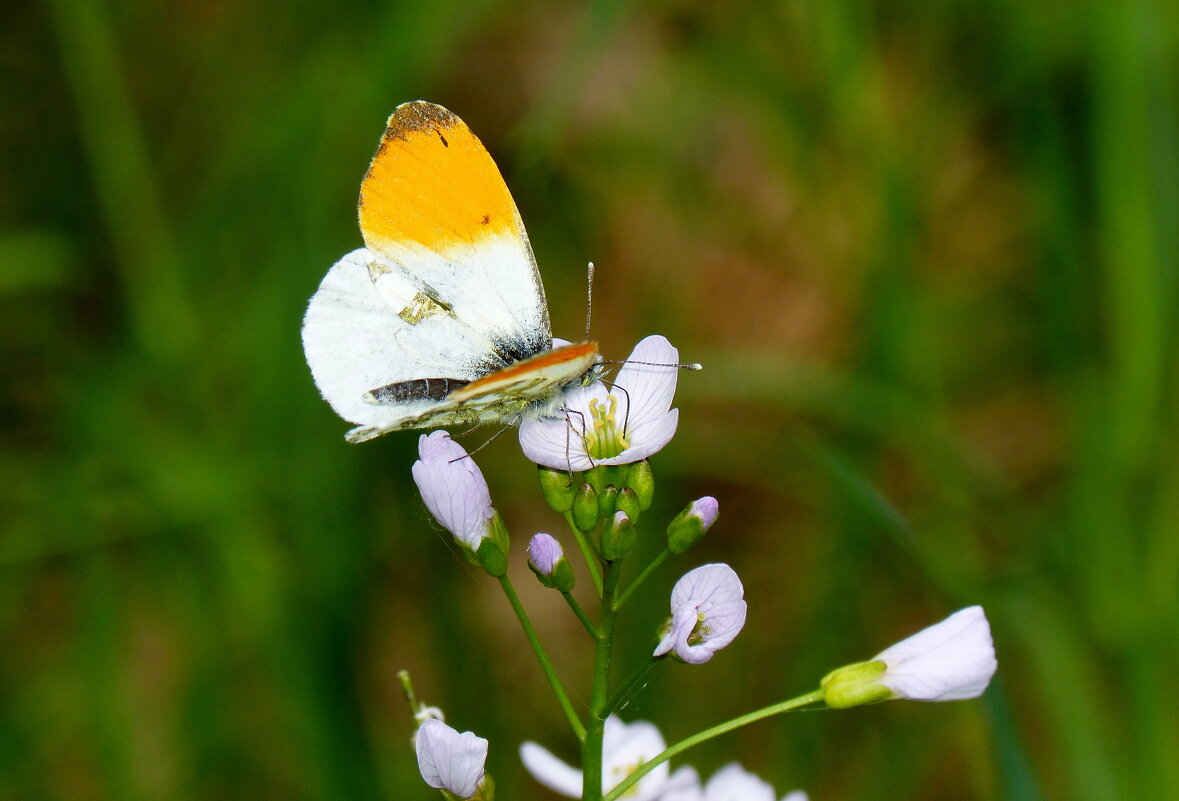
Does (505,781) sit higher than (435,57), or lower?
lower

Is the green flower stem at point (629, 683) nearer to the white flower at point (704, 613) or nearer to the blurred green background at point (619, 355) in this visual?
the white flower at point (704, 613)

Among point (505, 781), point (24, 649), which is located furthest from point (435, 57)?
point (24, 649)

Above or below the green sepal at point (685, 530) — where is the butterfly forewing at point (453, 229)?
above

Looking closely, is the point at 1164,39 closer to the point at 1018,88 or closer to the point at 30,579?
the point at 1018,88

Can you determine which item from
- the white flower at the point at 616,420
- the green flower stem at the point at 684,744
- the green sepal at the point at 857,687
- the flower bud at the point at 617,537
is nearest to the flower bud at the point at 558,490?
the white flower at the point at 616,420

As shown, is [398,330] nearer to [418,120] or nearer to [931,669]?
[418,120]

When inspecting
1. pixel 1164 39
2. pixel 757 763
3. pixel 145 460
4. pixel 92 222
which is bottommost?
pixel 757 763

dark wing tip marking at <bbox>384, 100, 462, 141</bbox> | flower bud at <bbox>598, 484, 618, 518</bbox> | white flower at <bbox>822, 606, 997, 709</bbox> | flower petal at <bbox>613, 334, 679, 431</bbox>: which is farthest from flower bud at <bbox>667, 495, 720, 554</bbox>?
dark wing tip marking at <bbox>384, 100, 462, 141</bbox>
